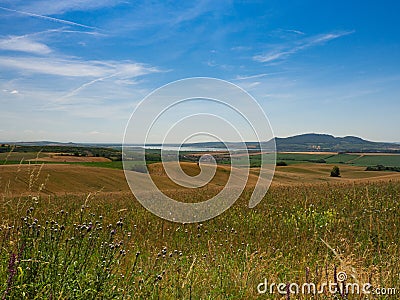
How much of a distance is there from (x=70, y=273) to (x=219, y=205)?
22.4 ft

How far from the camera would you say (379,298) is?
3.77 meters

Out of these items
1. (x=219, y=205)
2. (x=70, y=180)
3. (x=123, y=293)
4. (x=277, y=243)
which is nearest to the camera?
(x=123, y=293)

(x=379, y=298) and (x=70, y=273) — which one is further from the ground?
(x=70, y=273)

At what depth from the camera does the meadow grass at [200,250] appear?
11.6 feet

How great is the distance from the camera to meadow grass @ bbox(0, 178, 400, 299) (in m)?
3.55

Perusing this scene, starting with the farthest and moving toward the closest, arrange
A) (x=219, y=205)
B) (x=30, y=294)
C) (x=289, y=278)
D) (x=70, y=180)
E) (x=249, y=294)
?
(x=70, y=180) → (x=219, y=205) → (x=289, y=278) → (x=249, y=294) → (x=30, y=294)

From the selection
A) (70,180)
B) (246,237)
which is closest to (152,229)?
(246,237)

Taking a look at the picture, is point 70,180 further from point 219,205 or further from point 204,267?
point 204,267

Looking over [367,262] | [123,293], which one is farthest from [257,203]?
[123,293]

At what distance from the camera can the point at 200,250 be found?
623 centimetres

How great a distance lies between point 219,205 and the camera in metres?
10.1

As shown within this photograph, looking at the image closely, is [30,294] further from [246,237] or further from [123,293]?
[246,237]

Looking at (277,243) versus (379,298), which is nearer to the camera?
(379,298)

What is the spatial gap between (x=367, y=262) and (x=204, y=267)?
2235 millimetres
